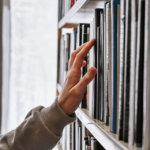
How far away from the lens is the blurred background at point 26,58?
2092 millimetres

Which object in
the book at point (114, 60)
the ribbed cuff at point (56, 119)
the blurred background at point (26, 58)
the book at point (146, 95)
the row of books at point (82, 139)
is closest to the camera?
the book at point (146, 95)

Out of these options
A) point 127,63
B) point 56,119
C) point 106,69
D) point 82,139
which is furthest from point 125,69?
point 82,139

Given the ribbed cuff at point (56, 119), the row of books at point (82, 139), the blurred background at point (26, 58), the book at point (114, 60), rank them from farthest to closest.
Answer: the blurred background at point (26, 58) → the row of books at point (82, 139) → the ribbed cuff at point (56, 119) → the book at point (114, 60)

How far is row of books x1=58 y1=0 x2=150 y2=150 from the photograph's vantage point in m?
0.38

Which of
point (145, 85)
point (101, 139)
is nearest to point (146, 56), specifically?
point (145, 85)

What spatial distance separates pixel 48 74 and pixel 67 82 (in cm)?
151

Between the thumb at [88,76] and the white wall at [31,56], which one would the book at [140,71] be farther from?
the white wall at [31,56]

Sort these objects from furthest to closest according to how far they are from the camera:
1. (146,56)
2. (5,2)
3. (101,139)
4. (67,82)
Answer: (5,2) → (67,82) → (101,139) → (146,56)

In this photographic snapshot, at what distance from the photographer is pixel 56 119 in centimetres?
65

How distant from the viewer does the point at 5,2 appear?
6.78 feet

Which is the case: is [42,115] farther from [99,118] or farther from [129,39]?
[129,39]

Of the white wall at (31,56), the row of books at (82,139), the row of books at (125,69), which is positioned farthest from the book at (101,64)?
the white wall at (31,56)

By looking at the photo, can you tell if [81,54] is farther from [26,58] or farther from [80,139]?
[26,58]

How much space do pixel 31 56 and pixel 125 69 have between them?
176 centimetres
